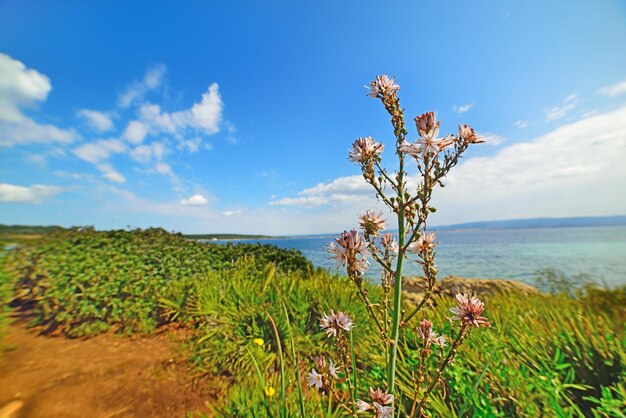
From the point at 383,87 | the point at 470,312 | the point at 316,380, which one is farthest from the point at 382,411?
the point at 383,87

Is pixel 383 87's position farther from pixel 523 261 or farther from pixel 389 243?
pixel 523 261

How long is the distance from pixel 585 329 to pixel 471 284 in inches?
284

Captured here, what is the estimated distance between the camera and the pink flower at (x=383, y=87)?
3.99 ft

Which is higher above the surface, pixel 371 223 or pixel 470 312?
pixel 371 223

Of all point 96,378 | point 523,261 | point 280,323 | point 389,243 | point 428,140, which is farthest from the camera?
point 523,261

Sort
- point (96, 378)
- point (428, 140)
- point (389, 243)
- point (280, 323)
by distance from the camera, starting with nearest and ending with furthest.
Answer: point (428, 140), point (389, 243), point (96, 378), point (280, 323)

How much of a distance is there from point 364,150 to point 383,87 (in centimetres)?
29

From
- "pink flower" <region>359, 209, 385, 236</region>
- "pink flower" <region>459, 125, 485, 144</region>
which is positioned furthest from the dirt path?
"pink flower" <region>459, 125, 485, 144</region>

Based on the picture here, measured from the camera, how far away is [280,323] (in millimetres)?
3975

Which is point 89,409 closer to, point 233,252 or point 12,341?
point 12,341

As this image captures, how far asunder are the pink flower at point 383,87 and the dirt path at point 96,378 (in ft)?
11.6

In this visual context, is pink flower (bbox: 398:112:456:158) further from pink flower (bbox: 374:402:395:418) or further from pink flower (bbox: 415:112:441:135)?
pink flower (bbox: 374:402:395:418)

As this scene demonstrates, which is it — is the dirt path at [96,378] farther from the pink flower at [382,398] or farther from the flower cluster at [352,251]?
the flower cluster at [352,251]

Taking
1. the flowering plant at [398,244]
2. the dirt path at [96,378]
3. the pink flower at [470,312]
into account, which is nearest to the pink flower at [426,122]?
the flowering plant at [398,244]
